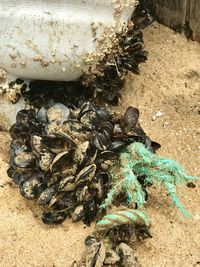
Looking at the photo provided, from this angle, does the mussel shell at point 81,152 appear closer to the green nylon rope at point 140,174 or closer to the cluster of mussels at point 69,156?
the cluster of mussels at point 69,156

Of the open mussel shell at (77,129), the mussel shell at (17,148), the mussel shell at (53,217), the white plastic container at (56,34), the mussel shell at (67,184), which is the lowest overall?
the mussel shell at (53,217)

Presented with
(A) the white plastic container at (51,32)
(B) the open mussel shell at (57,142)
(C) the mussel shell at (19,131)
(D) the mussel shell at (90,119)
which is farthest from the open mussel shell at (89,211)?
(A) the white plastic container at (51,32)

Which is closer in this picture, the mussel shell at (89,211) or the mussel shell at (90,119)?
the mussel shell at (89,211)

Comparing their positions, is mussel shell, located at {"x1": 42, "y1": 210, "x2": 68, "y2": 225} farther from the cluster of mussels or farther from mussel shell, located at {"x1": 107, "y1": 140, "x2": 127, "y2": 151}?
mussel shell, located at {"x1": 107, "y1": 140, "x2": 127, "y2": 151}

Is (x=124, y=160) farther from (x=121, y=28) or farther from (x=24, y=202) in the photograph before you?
(x=121, y=28)

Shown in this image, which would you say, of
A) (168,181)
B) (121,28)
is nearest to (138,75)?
(121,28)

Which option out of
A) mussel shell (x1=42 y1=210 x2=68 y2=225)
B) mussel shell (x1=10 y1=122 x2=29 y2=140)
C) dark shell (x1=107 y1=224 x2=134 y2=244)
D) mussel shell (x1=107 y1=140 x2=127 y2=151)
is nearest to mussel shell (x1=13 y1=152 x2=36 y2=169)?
mussel shell (x1=10 y1=122 x2=29 y2=140)
